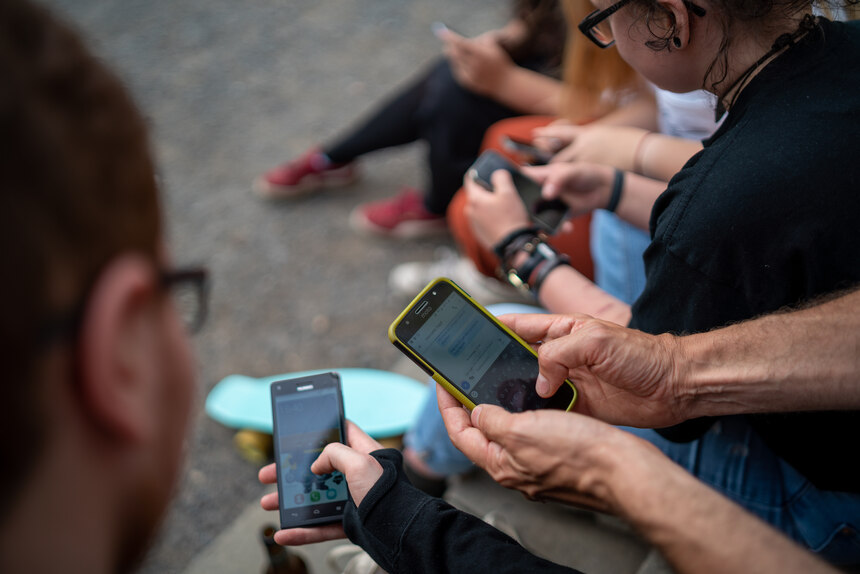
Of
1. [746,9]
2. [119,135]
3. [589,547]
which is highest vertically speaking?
[746,9]

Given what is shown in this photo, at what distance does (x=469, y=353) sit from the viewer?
1.36 m

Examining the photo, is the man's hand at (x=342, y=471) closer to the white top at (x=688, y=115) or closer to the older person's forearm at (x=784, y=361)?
the older person's forearm at (x=784, y=361)

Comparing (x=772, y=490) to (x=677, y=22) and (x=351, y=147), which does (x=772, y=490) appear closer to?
(x=677, y=22)

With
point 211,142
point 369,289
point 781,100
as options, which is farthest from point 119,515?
point 211,142

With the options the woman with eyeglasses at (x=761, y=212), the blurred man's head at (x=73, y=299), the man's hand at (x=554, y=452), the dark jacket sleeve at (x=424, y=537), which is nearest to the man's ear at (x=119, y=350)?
the blurred man's head at (x=73, y=299)

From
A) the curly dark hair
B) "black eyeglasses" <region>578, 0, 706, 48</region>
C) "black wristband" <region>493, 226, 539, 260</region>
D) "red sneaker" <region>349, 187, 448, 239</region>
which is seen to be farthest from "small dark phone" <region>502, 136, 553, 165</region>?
"red sneaker" <region>349, 187, 448, 239</region>

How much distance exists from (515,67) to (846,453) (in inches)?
73.8

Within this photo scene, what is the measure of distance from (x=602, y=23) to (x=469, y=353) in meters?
0.77

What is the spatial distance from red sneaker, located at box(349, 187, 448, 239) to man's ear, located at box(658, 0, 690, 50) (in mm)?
1889

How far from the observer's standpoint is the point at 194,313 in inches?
38.9

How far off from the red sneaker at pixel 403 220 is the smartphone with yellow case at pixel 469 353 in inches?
66.1

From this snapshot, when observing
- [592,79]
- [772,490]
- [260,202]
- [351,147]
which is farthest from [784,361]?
[260,202]

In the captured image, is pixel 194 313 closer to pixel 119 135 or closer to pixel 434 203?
pixel 119 135

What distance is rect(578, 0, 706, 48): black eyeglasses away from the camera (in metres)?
1.16
